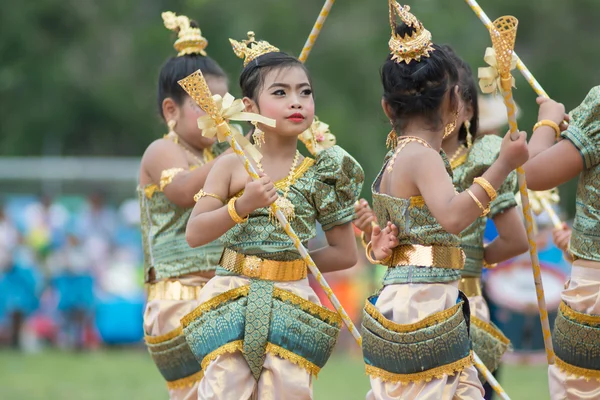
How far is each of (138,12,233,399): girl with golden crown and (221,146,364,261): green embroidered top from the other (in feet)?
2.23

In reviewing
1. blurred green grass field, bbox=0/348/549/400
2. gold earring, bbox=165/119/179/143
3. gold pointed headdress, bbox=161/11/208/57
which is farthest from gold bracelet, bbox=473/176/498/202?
blurred green grass field, bbox=0/348/549/400

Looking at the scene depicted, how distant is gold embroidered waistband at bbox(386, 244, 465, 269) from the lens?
4516 millimetres

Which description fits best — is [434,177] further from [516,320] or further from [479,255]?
[516,320]

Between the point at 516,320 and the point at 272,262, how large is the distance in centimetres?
756

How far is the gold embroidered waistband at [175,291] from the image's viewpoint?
5.71 m

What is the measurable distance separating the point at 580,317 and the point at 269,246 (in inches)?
51.6

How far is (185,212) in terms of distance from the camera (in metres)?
5.75

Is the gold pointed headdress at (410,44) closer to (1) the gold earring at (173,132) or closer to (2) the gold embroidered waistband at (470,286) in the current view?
(2) the gold embroidered waistband at (470,286)

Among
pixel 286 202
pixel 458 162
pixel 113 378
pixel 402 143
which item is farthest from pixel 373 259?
pixel 113 378

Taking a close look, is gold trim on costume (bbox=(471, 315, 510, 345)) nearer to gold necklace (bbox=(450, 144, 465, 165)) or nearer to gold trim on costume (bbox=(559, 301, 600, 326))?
gold trim on costume (bbox=(559, 301, 600, 326))

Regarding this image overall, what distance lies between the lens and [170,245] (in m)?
5.74

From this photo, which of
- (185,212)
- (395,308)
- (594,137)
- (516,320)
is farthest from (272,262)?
(516,320)

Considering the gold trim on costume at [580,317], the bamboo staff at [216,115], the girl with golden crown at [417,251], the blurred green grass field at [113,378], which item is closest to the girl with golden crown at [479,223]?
Answer: the gold trim on costume at [580,317]

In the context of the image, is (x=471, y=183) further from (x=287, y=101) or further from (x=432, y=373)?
(x=432, y=373)
